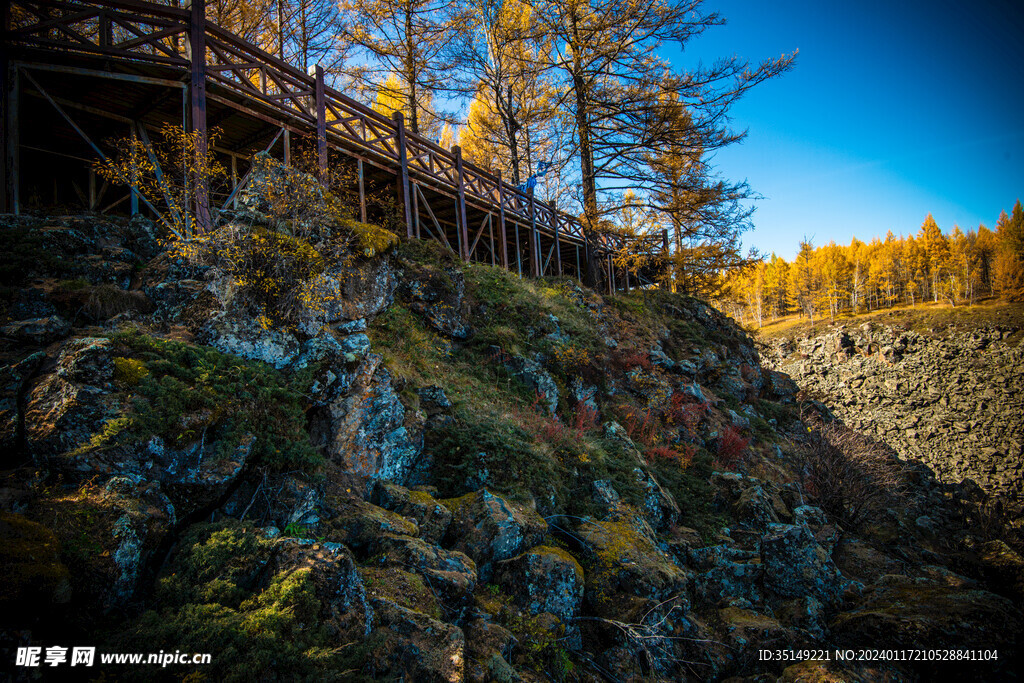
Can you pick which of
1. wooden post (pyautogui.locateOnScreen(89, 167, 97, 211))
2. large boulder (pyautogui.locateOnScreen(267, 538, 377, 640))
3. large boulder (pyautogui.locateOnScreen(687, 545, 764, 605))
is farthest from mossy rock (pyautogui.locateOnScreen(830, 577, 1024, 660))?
wooden post (pyautogui.locateOnScreen(89, 167, 97, 211))

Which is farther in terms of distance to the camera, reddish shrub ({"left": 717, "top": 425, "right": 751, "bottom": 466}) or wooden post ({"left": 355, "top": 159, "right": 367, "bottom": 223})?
reddish shrub ({"left": 717, "top": 425, "right": 751, "bottom": 466})

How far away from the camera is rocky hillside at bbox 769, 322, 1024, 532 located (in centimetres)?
2638

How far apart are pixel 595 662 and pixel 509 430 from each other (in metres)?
3.07

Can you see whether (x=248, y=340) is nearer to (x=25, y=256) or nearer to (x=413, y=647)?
(x=25, y=256)

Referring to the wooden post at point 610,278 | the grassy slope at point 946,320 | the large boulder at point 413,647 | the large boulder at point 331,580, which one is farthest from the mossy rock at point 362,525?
the grassy slope at point 946,320

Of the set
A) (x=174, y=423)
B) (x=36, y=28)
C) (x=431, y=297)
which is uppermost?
(x=36, y=28)

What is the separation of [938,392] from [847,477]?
98.8 feet

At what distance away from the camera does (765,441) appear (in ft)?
41.7

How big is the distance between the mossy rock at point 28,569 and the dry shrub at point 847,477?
43.4 ft

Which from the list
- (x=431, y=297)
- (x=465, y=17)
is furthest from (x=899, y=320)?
(x=431, y=297)

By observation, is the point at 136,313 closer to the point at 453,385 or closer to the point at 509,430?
the point at 453,385

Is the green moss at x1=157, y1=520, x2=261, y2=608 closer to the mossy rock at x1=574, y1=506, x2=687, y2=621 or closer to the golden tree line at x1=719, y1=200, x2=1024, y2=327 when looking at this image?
the mossy rock at x1=574, y1=506, x2=687, y2=621

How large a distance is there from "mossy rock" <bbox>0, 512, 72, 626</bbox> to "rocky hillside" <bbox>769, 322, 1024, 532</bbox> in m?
34.6

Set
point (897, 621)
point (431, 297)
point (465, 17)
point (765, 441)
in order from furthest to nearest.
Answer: point (465, 17) → point (765, 441) → point (431, 297) → point (897, 621)
